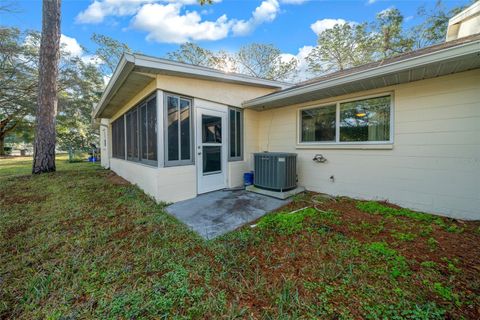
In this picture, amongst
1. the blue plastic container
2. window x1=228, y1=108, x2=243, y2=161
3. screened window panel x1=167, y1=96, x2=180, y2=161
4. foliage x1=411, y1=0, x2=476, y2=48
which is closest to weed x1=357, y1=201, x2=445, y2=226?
the blue plastic container

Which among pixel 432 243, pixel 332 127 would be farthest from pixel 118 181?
pixel 432 243

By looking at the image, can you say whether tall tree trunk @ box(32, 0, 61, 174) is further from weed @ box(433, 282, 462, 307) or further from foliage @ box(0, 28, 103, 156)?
weed @ box(433, 282, 462, 307)

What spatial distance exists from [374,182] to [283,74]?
1514 cm

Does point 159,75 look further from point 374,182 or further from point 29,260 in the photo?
point 374,182

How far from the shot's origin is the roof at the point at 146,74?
358cm

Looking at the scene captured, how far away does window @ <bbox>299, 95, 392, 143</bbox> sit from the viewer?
12.9 feet

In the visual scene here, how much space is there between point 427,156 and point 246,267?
3.67 metres

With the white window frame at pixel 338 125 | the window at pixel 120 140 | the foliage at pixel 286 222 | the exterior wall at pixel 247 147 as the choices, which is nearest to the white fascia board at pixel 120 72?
the window at pixel 120 140

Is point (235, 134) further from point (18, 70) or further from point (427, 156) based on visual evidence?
point (18, 70)

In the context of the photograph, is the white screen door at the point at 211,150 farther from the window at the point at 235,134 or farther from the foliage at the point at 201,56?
the foliage at the point at 201,56

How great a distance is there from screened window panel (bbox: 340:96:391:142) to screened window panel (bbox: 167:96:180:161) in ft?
12.1

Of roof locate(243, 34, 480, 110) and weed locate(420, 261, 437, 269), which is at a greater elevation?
roof locate(243, 34, 480, 110)

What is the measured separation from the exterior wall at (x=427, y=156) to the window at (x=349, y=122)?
18 centimetres

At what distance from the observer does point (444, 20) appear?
1155cm
